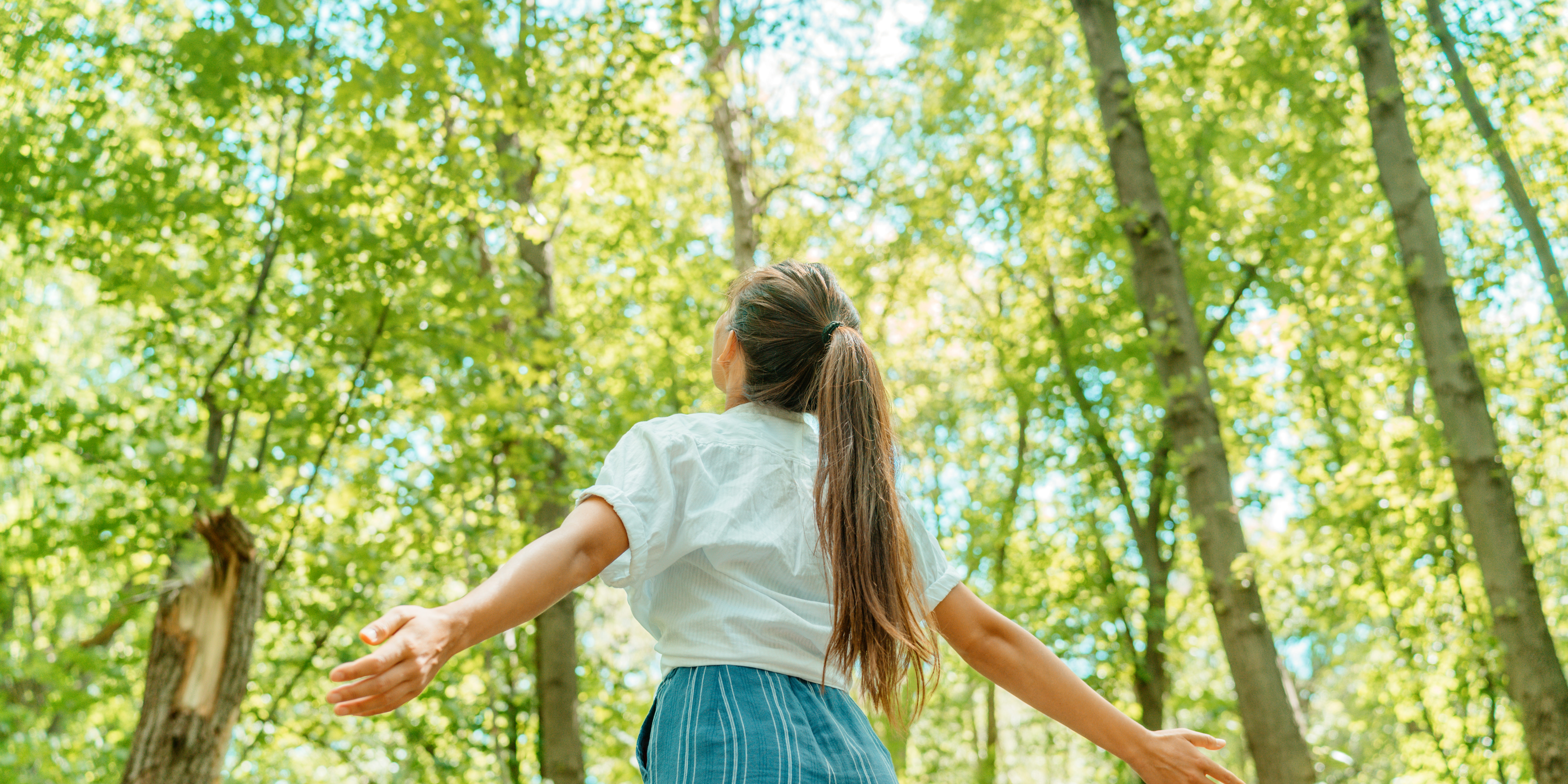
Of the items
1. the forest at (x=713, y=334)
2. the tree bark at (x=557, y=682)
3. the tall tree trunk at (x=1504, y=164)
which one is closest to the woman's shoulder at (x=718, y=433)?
the forest at (x=713, y=334)

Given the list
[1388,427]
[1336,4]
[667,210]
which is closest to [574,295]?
[667,210]

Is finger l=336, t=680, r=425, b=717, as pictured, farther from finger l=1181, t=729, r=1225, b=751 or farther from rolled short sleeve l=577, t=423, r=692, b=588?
finger l=1181, t=729, r=1225, b=751

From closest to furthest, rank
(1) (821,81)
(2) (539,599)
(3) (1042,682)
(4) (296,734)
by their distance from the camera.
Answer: (2) (539,599), (3) (1042,682), (4) (296,734), (1) (821,81)

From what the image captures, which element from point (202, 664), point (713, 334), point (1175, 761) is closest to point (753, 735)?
point (1175, 761)

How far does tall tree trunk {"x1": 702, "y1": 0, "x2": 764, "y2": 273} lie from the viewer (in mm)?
8188

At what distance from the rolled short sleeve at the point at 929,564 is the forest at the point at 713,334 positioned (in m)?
3.61

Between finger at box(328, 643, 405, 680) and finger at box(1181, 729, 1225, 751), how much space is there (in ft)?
4.81

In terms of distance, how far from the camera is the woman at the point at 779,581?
4.69 ft

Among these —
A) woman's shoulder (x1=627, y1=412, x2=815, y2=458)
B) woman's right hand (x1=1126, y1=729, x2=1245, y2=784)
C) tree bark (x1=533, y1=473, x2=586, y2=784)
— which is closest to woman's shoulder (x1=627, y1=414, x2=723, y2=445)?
woman's shoulder (x1=627, y1=412, x2=815, y2=458)

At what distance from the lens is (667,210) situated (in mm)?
12086

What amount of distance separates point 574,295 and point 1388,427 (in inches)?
330

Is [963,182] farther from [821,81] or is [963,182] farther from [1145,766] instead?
[1145,766]

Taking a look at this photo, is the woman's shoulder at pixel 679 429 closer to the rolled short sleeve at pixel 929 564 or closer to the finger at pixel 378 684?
the rolled short sleeve at pixel 929 564

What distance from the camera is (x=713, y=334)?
3346 mm
